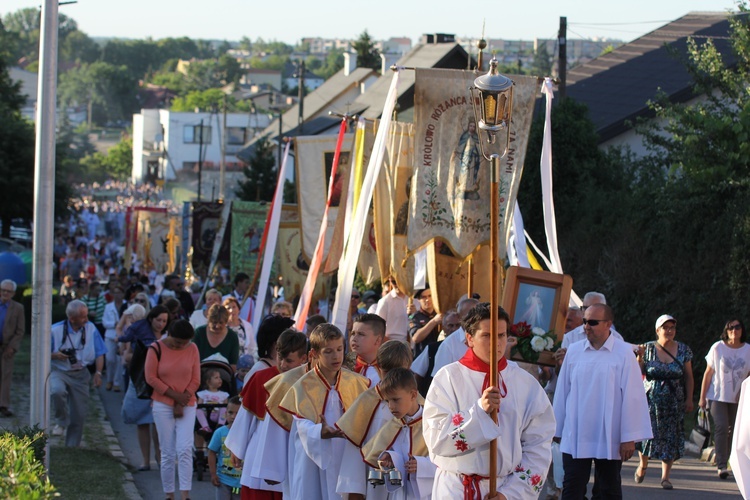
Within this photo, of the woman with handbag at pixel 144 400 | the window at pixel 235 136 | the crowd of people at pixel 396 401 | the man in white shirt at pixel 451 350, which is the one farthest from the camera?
the window at pixel 235 136

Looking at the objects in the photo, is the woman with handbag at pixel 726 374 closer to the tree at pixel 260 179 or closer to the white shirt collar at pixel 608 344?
the white shirt collar at pixel 608 344

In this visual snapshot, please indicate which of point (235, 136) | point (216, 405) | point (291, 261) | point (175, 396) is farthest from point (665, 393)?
point (235, 136)

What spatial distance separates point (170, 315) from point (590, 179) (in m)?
11.1

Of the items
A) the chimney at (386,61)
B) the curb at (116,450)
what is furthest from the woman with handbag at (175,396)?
the chimney at (386,61)

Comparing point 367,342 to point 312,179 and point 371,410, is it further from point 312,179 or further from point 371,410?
point 312,179

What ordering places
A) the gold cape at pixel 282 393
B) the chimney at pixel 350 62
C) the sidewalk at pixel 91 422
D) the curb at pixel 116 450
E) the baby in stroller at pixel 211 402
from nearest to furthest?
the gold cape at pixel 282 393, the curb at pixel 116 450, the baby in stroller at pixel 211 402, the sidewalk at pixel 91 422, the chimney at pixel 350 62

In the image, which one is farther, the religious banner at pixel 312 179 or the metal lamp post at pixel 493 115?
the religious banner at pixel 312 179

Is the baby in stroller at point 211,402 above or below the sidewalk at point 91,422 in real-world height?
above

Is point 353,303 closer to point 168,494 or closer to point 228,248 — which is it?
point 168,494

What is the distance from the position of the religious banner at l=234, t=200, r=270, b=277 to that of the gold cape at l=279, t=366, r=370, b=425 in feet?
49.9

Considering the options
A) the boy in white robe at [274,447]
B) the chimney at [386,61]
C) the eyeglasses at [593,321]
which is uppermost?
the chimney at [386,61]

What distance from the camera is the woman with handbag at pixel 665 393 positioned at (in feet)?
38.5

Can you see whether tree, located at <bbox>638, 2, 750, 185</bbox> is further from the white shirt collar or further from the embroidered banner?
the white shirt collar

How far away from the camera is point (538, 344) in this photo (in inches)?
401
